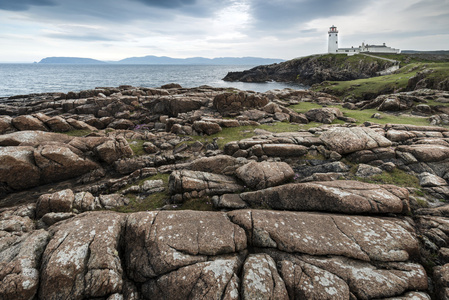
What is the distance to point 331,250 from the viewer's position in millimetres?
8734

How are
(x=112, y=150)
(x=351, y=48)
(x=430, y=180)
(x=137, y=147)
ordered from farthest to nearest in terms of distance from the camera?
(x=351, y=48) → (x=137, y=147) → (x=112, y=150) → (x=430, y=180)

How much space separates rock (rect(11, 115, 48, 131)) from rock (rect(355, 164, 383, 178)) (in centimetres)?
3789

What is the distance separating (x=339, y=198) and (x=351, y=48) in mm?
198759

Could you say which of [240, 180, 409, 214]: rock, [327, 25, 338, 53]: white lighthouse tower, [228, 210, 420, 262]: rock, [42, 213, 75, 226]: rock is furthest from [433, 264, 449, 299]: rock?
[327, 25, 338, 53]: white lighthouse tower

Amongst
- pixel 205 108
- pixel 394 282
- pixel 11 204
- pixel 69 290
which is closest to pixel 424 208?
pixel 394 282

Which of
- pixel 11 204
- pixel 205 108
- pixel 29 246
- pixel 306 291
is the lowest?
pixel 11 204

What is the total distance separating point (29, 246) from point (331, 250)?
13463 millimetres

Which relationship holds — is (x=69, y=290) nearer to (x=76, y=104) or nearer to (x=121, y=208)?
Answer: (x=121, y=208)

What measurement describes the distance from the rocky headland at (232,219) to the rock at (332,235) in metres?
0.05

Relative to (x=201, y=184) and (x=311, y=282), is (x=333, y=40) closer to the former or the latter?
(x=201, y=184)

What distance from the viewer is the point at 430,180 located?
13.9 meters

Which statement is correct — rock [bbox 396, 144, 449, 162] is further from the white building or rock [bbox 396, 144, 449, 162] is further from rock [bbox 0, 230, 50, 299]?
the white building

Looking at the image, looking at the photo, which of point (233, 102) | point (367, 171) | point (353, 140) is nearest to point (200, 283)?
point (367, 171)

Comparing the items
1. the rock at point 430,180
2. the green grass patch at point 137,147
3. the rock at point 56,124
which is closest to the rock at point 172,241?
the rock at point 430,180
